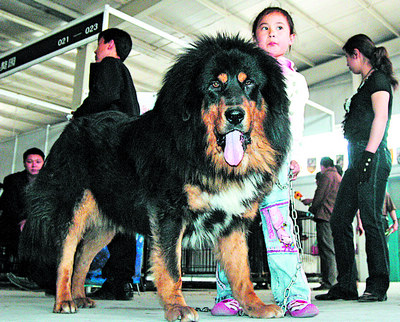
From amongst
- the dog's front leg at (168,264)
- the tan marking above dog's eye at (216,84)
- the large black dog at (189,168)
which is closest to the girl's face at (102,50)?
the large black dog at (189,168)

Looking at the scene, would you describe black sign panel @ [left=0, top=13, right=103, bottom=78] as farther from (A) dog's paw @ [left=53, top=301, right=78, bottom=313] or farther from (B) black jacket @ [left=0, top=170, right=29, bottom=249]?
(A) dog's paw @ [left=53, top=301, right=78, bottom=313]

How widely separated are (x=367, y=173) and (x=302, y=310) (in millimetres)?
1364

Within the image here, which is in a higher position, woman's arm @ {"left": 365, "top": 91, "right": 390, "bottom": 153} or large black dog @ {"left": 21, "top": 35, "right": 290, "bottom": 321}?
woman's arm @ {"left": 365, "top": 91, "right": 390, "bottom": 153}

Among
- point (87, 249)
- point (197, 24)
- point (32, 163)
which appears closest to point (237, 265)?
point (87, 249)

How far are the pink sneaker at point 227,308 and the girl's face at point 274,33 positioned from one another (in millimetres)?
1406

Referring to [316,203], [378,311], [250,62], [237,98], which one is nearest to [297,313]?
[378,311]

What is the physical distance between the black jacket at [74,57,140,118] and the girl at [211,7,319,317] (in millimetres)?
1189

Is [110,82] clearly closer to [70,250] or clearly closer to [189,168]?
[70,250]

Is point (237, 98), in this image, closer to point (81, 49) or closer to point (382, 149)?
point (382, 149)

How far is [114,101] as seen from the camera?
10.9 feet

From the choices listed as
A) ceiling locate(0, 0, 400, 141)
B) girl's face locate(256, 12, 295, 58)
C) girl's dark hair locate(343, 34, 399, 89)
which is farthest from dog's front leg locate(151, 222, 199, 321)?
ceiling locate(0, 0, 400, 141)

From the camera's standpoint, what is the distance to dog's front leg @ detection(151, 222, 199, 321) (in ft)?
6.61

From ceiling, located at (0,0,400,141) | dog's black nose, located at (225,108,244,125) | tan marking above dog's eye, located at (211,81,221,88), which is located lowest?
dog's black nose, located at (225,108,244,125)

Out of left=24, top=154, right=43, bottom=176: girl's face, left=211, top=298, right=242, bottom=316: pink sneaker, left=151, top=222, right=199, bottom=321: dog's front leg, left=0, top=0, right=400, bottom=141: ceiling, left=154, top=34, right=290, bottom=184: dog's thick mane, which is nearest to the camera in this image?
left=151, top=222, right=199, bottom=321: dog's front leg
